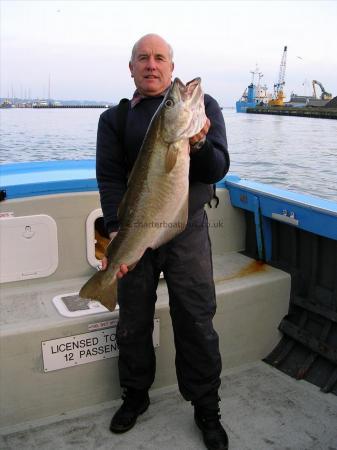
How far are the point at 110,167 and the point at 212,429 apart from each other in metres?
1.88

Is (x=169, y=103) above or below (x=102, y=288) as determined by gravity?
above

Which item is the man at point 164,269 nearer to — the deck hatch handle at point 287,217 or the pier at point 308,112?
the deck hatch handle at point 287,217

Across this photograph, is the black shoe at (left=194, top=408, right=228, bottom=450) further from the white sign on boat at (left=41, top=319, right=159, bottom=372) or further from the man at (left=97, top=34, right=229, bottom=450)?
the white sign on boat at (left=41, top=319, right=159, bottom=372)

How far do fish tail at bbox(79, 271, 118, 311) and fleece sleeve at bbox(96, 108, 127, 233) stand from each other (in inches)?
14.3

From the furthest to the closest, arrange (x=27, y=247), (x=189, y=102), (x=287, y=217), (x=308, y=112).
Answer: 1. (x=308, y=112)
2. (x=287, y=217)
3. (x=27, y=247)
4. (x=189, y=102)

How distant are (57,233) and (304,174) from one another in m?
12.1

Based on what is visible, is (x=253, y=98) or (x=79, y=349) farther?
(x=253, y=98)

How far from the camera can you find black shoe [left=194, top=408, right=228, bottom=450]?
3.07m

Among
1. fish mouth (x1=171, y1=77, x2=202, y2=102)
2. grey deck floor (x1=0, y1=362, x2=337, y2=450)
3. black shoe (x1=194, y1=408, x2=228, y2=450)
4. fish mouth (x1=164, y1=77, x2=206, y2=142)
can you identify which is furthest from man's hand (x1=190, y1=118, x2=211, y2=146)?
grey deck floor (x1=0, y1=362, x2=337, y2=450)

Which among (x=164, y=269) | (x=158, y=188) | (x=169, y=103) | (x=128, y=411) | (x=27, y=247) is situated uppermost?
(x=169, y=103)

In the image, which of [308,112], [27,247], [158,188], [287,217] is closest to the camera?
[158,188]

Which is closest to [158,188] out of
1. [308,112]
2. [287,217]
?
[287,217]

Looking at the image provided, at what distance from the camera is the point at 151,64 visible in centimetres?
274

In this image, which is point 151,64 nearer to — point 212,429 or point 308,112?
point 212,429
